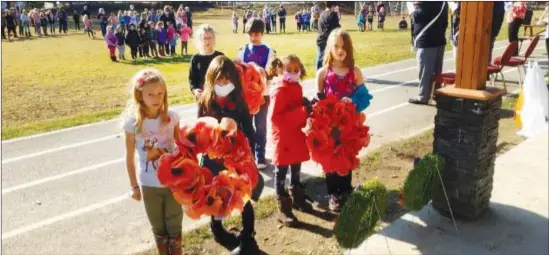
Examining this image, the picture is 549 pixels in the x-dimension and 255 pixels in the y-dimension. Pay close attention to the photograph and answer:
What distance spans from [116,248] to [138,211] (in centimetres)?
81

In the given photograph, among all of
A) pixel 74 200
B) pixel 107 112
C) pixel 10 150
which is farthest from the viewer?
pixel 107 112

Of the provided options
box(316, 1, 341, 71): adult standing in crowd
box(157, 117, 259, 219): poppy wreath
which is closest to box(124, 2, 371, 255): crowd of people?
box(157, 117, 259, 219): poppy wreath

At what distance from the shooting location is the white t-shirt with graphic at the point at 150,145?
3650 millimetres

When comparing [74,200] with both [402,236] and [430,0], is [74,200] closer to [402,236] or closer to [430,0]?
[402,236]

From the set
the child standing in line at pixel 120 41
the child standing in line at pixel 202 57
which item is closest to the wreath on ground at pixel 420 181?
the child standing in line at pixel 202 57

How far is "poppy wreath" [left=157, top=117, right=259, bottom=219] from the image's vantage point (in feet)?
11.2

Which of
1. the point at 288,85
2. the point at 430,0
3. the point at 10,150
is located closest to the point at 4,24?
the point at 10,150

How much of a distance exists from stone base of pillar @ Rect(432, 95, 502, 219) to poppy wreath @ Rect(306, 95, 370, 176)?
2.57 ft

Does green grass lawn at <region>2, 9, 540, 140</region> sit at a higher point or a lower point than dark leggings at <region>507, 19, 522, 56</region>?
lower

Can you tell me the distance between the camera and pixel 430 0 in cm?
859

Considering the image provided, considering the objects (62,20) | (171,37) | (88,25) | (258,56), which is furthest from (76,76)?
(62,20)

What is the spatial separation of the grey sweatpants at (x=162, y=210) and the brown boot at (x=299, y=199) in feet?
4.92

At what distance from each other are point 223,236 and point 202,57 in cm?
207

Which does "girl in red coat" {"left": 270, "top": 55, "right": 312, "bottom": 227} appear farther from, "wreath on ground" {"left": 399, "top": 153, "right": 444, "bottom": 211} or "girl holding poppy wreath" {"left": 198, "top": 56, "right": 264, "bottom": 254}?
"wreath on ground" {"left": 399, "top": 153, "right": 444, "bottom": 211}
